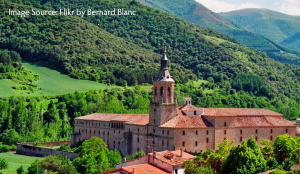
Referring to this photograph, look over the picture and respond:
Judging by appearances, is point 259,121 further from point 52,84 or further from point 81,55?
point 81,55

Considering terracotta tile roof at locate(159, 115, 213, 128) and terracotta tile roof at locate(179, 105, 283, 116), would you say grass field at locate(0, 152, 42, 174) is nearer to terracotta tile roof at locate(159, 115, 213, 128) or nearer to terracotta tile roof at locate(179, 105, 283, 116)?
terracotta tile roof at locate(159, 115, 213, 128)

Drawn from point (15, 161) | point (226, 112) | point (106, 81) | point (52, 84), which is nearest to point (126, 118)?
point (226, 112)

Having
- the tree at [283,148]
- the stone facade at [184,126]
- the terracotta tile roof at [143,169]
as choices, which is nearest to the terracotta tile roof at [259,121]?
the stone facade at [184,126]

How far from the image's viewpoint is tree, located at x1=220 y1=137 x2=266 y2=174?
61.0 metres

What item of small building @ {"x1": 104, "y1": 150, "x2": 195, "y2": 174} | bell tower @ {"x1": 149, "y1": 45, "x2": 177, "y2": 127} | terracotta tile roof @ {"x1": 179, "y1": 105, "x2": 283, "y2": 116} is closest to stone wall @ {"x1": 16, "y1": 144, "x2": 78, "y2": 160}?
bell tower @ {"x1": 149, "y1": 45, "x2": 177, "y2": 127}

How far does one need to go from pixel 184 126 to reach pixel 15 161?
103ft

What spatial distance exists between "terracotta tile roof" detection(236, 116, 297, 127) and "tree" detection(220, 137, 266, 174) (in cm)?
2543

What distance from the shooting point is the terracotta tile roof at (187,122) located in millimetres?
81875

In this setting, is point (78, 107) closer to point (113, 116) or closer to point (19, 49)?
point (113, 116)

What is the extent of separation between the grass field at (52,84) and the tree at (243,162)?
85454 mm

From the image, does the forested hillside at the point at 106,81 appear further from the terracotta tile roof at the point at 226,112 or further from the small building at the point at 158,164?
the small building at the point at 158,164

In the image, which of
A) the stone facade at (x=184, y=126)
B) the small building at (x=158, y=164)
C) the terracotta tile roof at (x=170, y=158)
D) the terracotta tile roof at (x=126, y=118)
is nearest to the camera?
the small building at (x=158, y=164)

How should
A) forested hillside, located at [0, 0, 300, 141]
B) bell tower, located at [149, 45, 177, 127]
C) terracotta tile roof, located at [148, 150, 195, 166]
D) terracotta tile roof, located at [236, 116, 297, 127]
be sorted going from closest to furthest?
terracotta tile roof, located at [148, 150, 195, 166]
bell tower, located at [149, 45, 177, 127]
terracotta tile roof, located at [236, 116, 297, 127]
forested hillside, located at [0, 0, 300, 141]

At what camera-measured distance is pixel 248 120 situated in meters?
90.6
